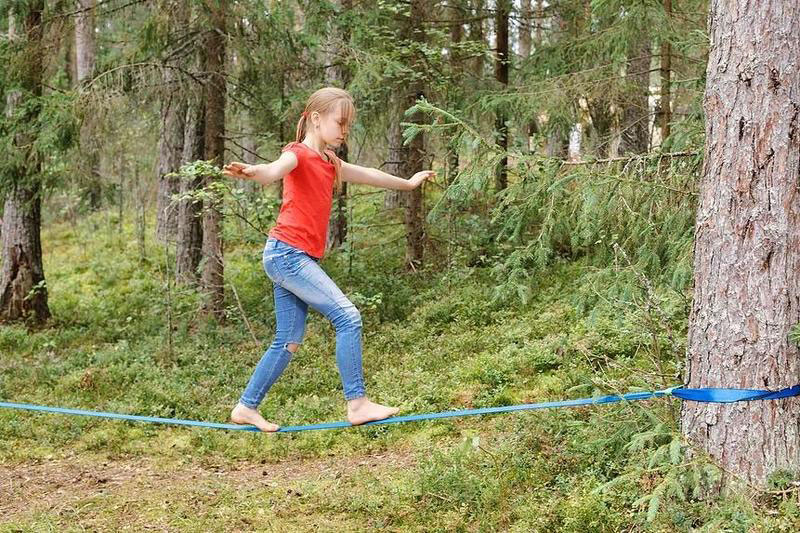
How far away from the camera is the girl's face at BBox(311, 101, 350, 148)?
16.0ft

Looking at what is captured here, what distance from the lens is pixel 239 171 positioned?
4.21m

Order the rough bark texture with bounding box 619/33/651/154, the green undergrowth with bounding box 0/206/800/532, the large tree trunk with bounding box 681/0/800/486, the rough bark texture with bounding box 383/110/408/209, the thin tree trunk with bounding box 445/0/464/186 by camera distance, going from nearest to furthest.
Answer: the large tree trunk with bounding box 681/0/800/486 → the green undergrowth with bounding box 0/206/800/532 → the rough bark texture with bounding box 619/33/651/154 → the thin tree trunk with bounding box 445/0/464/186 → the rough bark texture with bounding box 383/110/408/209

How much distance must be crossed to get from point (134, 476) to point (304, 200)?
120 inches

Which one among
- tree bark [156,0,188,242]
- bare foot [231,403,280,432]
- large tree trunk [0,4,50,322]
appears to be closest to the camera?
bare foot [231,403,280,432]

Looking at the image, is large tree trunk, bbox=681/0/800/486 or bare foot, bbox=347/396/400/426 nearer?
large tree trunk, bbox=681/0/800/486

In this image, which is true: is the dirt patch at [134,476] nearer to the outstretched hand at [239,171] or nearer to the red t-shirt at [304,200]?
the red t-shirt at [304,200]

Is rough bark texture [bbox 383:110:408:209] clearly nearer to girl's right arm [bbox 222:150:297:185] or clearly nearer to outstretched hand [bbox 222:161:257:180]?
girl's right arm [bbox 222:150:297:185]

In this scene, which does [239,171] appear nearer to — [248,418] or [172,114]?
[248,418]

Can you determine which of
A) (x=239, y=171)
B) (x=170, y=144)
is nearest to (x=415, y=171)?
(x=170, y=144)

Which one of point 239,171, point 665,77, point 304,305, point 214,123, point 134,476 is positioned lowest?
point 134,476

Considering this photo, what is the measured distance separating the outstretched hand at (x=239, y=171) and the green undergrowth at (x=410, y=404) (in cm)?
209

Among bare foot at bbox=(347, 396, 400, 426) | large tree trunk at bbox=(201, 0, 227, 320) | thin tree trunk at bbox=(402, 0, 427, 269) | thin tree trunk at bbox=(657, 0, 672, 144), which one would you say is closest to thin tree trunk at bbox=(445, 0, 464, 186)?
thin tree trunk at bbox=(402, 0, 427, 269)

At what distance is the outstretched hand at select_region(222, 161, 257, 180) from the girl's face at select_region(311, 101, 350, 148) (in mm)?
704

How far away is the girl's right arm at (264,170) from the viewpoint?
4191mm
